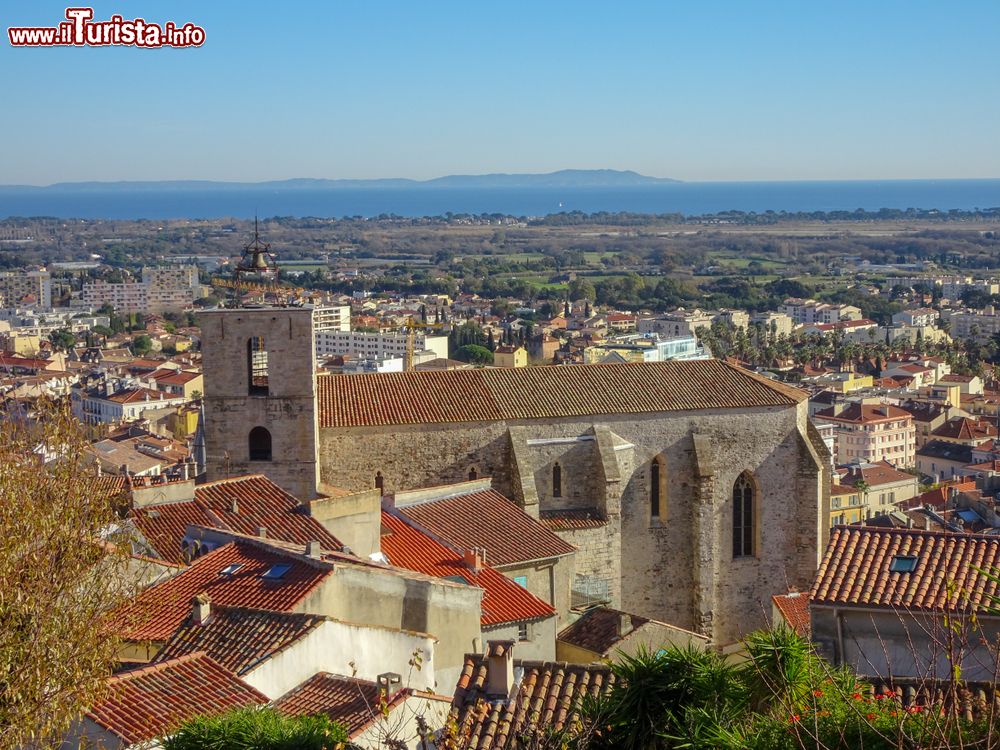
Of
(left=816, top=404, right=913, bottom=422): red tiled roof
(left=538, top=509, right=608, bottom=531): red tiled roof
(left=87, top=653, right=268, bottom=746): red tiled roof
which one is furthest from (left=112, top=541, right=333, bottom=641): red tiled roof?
(left=816, top=404, right=913, bottom=422): red tiled roof

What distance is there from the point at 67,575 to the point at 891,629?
24.8ft

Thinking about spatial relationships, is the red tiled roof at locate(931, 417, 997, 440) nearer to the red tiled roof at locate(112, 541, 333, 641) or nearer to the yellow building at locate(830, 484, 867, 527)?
the yellow building at locate(830, 484, 867, 527)

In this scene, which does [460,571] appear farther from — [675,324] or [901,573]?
[675,324]

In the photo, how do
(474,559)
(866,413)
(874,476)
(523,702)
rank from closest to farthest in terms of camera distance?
1. (523,702)
2. (474,559)
3. (874,476)
4. (866,413)

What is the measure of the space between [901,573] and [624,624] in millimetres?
7816

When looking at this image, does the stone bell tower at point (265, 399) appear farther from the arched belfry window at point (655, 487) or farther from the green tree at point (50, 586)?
the green tree at point (50, 586)

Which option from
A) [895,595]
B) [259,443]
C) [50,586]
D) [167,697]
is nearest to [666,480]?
[259,443]

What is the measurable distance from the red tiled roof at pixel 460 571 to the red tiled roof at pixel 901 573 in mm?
5907

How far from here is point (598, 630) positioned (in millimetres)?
21625

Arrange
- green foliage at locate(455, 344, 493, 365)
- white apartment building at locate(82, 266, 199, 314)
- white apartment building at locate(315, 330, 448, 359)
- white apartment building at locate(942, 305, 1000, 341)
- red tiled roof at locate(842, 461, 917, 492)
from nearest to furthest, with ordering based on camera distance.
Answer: red tiled roof at locate(842, 461, 917, 492) < green foliage at locate(455, 344, 493, 365) < white apartment building at locate(315, 330, 448, 359) < white apartment building at locate(942, 305, 1000, 341) < white apartment building at locate(82, 266, 199, 314)

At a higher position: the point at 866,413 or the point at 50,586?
the point at 50,586

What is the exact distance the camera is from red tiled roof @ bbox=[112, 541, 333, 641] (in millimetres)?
14852

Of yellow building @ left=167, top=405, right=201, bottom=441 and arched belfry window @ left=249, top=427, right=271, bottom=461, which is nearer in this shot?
arched belfry window @ left=249, top=427, right=271, bottom=461

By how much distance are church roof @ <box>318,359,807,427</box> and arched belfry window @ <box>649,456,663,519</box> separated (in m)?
1.05
